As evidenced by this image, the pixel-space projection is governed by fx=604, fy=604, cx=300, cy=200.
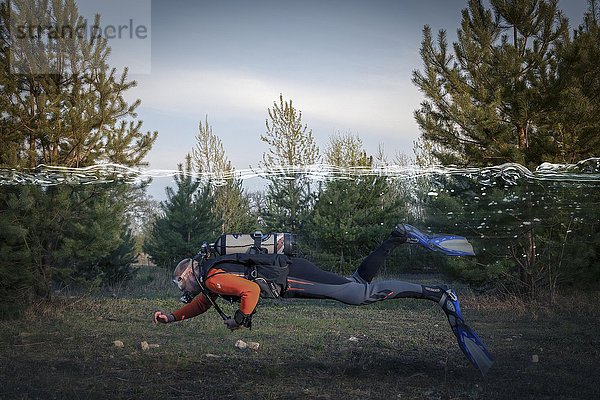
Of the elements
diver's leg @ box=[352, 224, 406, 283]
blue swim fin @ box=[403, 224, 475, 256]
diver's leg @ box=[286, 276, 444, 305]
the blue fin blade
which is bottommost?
the blue fin blade

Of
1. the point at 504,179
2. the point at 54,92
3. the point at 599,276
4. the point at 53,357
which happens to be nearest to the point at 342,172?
the point at 504,179

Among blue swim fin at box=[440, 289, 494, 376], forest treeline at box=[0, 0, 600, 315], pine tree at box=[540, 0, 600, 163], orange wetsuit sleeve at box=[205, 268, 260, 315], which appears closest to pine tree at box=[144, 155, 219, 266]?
forest treeline at box=[0, 0, 600, 315]

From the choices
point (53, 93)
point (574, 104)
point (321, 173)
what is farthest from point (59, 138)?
point (574, 104)

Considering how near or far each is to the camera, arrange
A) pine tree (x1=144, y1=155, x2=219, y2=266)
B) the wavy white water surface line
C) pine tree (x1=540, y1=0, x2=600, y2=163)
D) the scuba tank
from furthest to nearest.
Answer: pine tree (x1=540, y1=0, x2=600, y2=163)
pine tree (x1=144, y1=155, x2=219, y2=266)
the wavy white water surface line
the scuba tank

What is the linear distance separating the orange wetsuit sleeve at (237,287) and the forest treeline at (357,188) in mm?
3279

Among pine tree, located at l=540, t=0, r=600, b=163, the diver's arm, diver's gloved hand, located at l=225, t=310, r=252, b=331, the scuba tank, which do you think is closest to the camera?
diver's gloved hand, located at l=225, t=310, r=252, b=331

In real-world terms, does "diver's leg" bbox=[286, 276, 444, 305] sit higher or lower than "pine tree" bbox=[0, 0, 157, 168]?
lower

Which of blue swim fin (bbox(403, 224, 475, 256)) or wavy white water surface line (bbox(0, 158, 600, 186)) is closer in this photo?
blue swim fin (bbox(403, 224, 475, 256))

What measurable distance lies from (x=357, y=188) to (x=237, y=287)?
4.52 metres

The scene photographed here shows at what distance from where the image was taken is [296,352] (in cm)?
708

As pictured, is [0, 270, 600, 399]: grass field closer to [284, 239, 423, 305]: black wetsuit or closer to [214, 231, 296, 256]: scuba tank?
[284, 239, 423, 305]: black wetsuit

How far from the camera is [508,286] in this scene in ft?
28.7

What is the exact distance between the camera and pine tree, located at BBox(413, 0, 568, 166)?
36.8ft

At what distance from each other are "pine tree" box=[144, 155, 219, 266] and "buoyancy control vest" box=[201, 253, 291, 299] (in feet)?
12.7
